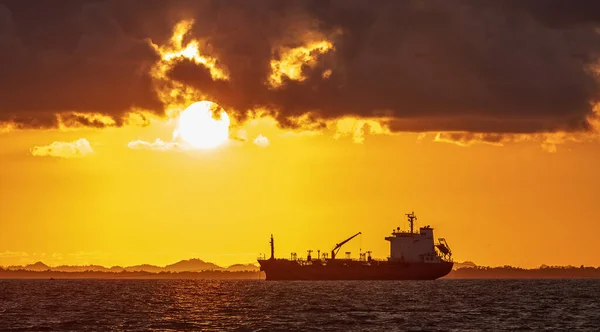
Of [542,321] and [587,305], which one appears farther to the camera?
[587,305]

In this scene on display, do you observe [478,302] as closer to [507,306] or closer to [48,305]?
[507,306]

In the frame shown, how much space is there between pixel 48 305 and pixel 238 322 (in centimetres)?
4830

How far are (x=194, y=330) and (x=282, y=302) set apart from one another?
168 feet

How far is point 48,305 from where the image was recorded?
144625 mm

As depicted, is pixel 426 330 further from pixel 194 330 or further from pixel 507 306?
pixel 507 306

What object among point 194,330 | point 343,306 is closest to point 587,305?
point 343,306

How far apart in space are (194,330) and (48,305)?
54690 millimetres

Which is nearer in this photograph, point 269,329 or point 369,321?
point 269,329

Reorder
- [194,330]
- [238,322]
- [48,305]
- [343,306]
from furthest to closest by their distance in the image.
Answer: [48,305] → [343,306] → [238,322] → [194,330]

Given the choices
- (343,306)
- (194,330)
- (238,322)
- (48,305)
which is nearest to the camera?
(194,330)

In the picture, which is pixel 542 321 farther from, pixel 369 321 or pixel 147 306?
pixel 147 306

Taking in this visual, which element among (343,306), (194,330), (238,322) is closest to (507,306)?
(343,306)

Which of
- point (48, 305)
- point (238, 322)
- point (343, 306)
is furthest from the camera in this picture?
point (48, 305)

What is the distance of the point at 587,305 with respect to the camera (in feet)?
477
